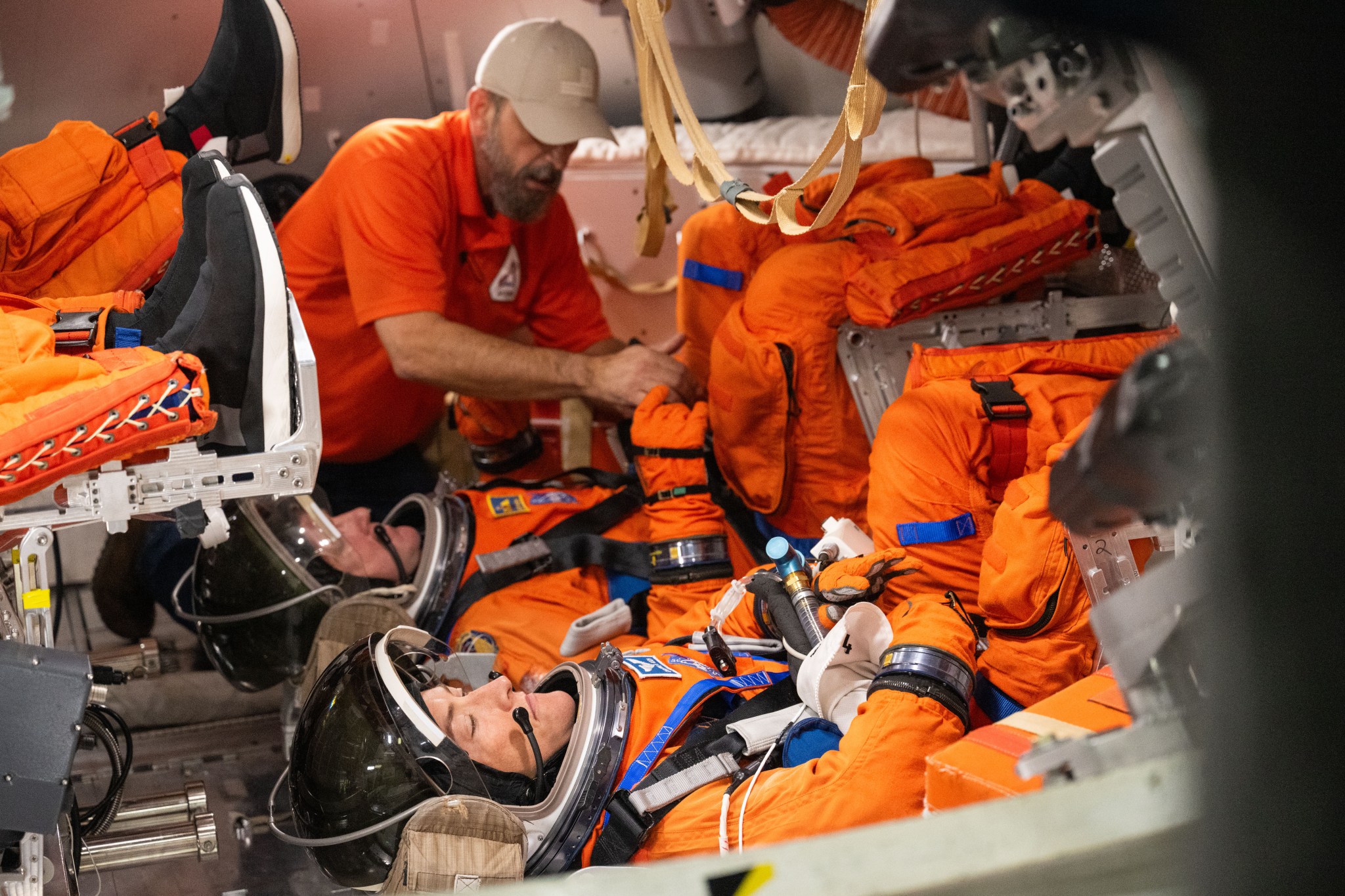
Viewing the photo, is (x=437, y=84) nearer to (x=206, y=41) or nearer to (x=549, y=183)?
(x=549, y=183)

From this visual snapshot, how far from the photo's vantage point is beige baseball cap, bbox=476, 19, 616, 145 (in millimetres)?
3311

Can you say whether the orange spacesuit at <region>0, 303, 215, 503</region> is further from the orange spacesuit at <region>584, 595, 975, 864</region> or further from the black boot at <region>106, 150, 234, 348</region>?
the orange spacesuit at <region>584, 595, 975, 864</region>

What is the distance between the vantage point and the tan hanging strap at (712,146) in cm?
195

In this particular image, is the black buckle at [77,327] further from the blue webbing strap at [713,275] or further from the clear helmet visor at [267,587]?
the blue webbing strap at [713,275]

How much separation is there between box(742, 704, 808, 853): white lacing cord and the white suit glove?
39 mm

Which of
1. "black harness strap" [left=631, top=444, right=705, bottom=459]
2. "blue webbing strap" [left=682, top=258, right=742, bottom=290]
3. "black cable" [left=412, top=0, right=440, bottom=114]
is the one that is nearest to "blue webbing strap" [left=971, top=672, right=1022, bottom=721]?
"black harness strap" [left=631, top=444, right=705, bottom=459]

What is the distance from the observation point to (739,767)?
6.83 feet

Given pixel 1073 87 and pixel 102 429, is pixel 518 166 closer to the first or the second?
pixel 102 429

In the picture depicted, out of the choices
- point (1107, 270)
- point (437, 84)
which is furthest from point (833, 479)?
point (437, 84)

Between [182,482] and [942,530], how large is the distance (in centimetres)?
144

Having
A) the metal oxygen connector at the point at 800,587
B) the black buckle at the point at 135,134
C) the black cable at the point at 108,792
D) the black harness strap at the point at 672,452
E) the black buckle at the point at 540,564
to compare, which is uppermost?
the black buckle at the point at 135,134

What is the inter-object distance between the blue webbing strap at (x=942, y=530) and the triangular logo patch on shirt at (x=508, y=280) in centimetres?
180

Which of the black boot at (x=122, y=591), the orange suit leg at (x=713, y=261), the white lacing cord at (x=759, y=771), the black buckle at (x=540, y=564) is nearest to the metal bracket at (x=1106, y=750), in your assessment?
the white lacing cord at (x=759, y=771)

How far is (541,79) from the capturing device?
10.9ft
